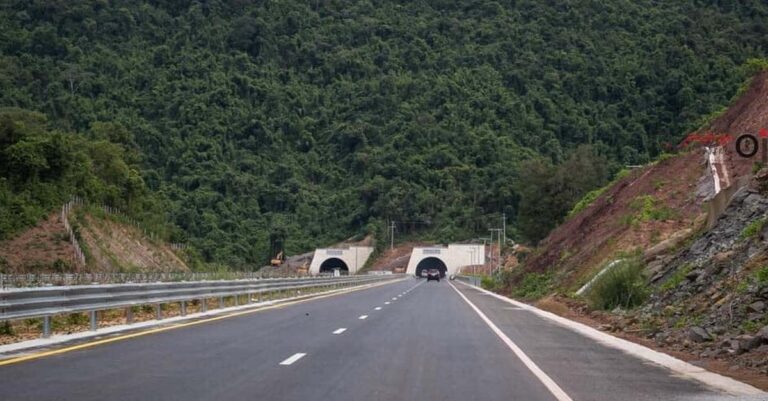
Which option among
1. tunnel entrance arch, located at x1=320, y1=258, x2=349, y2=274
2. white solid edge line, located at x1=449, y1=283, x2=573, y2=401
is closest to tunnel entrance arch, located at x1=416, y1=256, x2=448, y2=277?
tunnel entrance arch, located at x1=320, y1=258, x2=349, y2=274

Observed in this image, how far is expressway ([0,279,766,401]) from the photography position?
35.6 feet

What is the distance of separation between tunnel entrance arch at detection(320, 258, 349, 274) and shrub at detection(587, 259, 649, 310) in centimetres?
12232

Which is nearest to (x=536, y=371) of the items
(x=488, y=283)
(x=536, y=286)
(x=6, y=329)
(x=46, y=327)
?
(x=46, y=327)

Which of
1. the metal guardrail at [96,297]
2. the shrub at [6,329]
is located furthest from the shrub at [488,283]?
the shrub at [6,329]

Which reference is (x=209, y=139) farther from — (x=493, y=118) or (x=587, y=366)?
(x=587, y=366)

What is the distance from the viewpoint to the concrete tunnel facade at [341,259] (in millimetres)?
149375

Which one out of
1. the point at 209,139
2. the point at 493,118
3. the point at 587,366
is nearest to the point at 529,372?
the point at 587,366

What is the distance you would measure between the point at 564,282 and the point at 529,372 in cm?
3154

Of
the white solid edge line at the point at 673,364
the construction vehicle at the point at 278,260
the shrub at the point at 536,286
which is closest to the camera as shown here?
the white solid edge line at the point at 673,364

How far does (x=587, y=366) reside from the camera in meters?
14.4

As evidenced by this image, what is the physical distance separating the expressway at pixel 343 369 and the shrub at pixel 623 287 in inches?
286

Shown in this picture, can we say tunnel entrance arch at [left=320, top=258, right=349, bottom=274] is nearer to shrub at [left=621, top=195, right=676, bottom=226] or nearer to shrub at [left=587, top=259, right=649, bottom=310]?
shrub at [left=621, top=195, right=676, bottom=226]

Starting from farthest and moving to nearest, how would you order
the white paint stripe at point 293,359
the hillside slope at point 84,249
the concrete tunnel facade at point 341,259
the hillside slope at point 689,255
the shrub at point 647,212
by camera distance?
the concrete tunnel facade at point 341,259 → the hillside slope at point 84,249 → the shrub at point 647,212 → the hillside slope at point 689,255 → the white paint stripe at point 293,359

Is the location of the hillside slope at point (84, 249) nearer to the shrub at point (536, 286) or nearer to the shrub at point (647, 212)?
the shrub at point (536, 286)
